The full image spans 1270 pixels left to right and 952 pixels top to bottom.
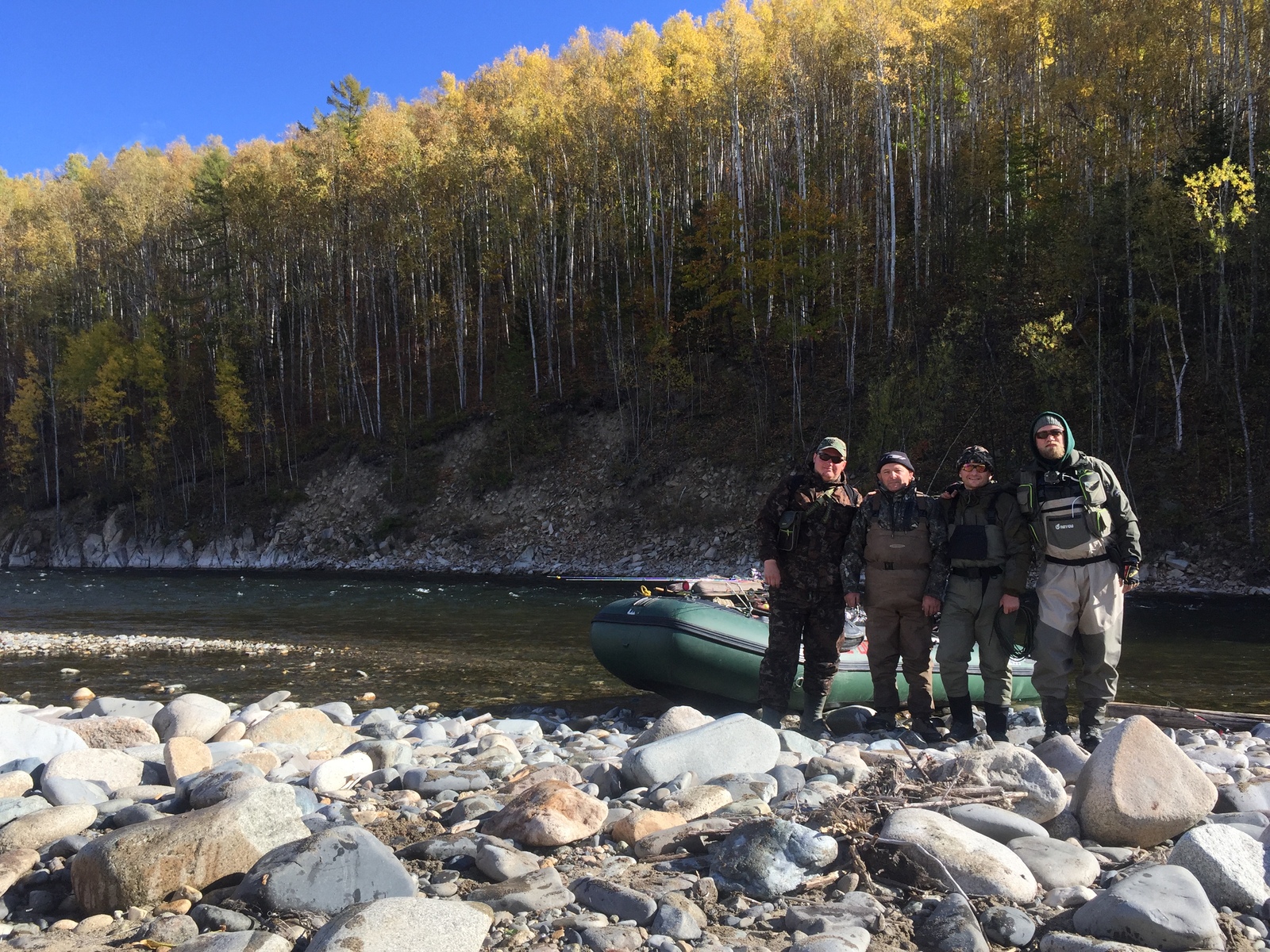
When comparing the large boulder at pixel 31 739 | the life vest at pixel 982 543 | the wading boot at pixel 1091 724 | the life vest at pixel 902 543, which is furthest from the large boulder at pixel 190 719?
the wading boot at pixel 1091 724

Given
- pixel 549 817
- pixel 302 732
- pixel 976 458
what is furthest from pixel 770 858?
pixel 302 732

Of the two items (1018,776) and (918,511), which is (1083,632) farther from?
(1018,776)

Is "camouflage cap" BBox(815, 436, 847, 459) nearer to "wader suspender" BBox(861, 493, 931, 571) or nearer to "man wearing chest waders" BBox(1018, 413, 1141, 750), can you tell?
"wader suspender" BBox(861, 493, 931, 571)

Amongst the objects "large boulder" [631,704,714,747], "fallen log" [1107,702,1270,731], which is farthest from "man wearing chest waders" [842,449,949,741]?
"fallen log" [1107,702,1270,731]

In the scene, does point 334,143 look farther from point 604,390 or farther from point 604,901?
point 604,901

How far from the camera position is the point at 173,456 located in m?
36.2

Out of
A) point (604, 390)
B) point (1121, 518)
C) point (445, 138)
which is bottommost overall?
point (1121, 518)

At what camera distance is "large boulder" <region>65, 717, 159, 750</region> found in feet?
18.8

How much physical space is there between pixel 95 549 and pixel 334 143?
57.7 feet

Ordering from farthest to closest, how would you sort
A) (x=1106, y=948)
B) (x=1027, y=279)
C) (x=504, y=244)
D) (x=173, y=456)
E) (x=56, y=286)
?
(x=56, y=286) → (x=173, y=456) → (x=504, y=244) → (x=1027, y=279) → (x=1106, y=948)

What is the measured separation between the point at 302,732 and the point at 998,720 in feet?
14.3

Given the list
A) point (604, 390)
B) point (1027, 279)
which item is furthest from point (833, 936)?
point (604, 390)

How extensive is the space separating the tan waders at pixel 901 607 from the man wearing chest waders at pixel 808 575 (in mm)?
235

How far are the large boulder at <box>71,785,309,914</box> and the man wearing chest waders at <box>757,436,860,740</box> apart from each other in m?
3.13
